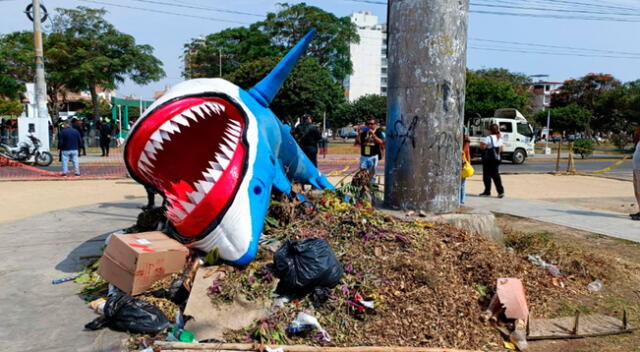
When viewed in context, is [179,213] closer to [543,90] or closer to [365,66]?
[365,66]

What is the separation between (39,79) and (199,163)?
17.9m

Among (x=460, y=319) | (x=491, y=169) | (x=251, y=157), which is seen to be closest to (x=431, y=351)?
(x=460, y=319)

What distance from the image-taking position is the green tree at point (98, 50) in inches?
1129

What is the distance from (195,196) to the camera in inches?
158

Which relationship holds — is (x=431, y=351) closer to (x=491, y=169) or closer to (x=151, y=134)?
(x=151, y=134)

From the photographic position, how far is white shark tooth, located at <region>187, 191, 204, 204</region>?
3990 millimetres

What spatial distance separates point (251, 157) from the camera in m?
4.13

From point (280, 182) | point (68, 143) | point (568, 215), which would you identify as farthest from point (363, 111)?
point (280, 182)

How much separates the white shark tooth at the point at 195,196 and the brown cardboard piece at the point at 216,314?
0.73 meters

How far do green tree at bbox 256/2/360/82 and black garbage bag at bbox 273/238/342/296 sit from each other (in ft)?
123

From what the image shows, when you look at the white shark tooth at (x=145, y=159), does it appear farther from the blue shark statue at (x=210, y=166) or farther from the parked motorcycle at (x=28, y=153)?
the parked motorcycle at (x=28, y=153)

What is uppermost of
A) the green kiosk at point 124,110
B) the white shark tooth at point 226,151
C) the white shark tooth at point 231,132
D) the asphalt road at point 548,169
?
the green kiosk at point 124,110

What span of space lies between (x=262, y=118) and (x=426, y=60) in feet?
6.74

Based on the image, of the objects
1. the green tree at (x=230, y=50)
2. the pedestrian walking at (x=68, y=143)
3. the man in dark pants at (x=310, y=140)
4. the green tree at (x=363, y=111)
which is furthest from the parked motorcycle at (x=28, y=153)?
the green tree at (x=363, y=111)
